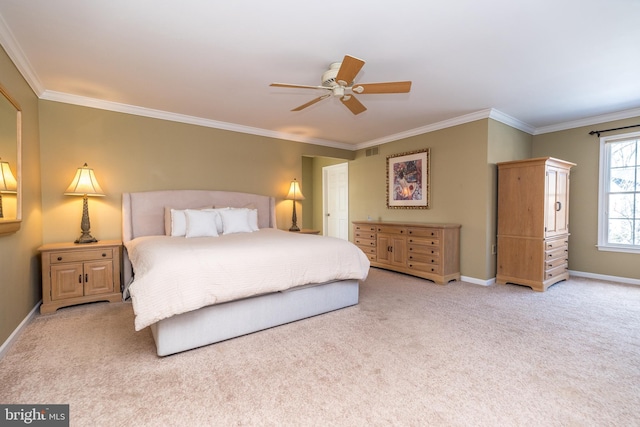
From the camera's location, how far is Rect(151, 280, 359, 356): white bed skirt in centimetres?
230

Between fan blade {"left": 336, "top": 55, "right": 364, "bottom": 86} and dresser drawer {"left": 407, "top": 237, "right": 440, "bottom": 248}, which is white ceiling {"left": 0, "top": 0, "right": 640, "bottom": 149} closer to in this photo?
fan blade {"left": 336, "top": 55, "right": 364, "bottom": 86}

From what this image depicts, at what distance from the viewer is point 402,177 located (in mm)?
5480

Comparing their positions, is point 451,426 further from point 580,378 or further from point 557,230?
point 557,230

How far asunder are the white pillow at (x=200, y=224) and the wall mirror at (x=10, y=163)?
1.50m

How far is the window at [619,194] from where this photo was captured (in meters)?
4.32

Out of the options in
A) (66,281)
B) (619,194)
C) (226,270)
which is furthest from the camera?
(619,194)

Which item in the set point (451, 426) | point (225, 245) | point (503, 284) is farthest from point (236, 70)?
point (503, 284)

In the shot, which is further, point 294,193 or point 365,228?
point 365,228

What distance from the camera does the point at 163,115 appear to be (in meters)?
4.24

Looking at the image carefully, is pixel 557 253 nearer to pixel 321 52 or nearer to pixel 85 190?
pixel 321 52

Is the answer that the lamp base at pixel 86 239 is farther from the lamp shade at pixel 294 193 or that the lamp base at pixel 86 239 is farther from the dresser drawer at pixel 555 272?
the dresser drawer at pixel 555 272

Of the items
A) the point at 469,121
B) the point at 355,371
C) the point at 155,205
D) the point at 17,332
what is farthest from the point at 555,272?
the point at 17,332

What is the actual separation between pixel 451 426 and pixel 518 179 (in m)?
3.77

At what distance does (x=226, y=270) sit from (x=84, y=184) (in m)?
2.47
